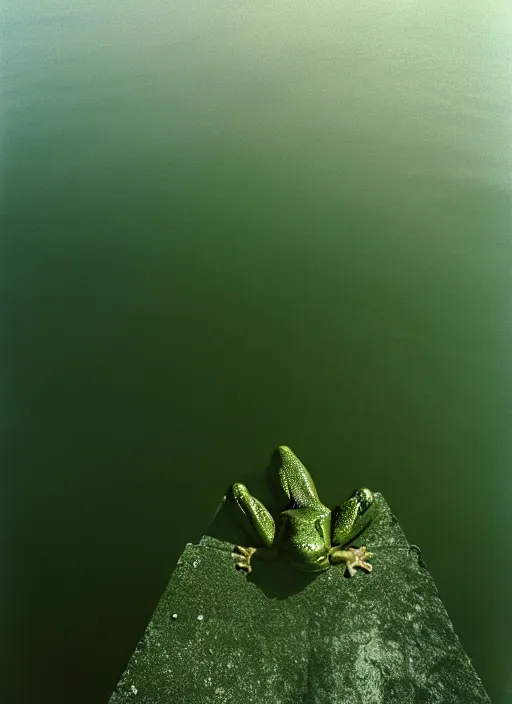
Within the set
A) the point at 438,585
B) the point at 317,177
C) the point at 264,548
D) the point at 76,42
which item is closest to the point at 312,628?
the point at 264,548

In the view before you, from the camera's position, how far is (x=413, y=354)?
16.8 feet

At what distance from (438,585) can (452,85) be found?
7091mm

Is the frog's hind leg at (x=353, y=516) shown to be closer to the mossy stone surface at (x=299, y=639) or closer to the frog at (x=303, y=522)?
the frog at (x=303, y=522)

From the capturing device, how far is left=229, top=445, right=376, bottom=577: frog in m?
3.79

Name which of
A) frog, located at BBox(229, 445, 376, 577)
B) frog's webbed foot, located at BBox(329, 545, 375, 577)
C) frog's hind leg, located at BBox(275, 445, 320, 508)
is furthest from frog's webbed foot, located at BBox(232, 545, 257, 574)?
frog's webbed foot, located at BBox(329, 545, 375, 577)

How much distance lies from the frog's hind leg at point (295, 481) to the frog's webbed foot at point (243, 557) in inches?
18.9

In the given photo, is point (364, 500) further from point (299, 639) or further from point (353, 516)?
point (299, 639)

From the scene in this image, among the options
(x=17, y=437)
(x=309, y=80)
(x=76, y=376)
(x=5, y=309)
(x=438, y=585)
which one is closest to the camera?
(x=438, y=585)

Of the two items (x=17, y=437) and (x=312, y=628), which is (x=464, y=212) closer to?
(x=312, y=628)

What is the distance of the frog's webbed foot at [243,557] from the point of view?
3977mm

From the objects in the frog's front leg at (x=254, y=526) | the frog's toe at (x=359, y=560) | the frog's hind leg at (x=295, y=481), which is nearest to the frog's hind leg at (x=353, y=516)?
the frog's toe at (x=359, y=560)

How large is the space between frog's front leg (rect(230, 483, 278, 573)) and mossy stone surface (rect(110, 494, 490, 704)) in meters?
0.08

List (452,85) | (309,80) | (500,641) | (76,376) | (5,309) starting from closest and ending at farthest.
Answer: (500,641) < (76,376) < (5,309) < (452,85) < (309,80)

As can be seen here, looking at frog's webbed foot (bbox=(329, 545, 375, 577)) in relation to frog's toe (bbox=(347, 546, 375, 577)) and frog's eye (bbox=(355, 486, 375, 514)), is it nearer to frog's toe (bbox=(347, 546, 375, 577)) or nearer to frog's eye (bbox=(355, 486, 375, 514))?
frog's toe (bbox=(347, 546, 375, 577))
